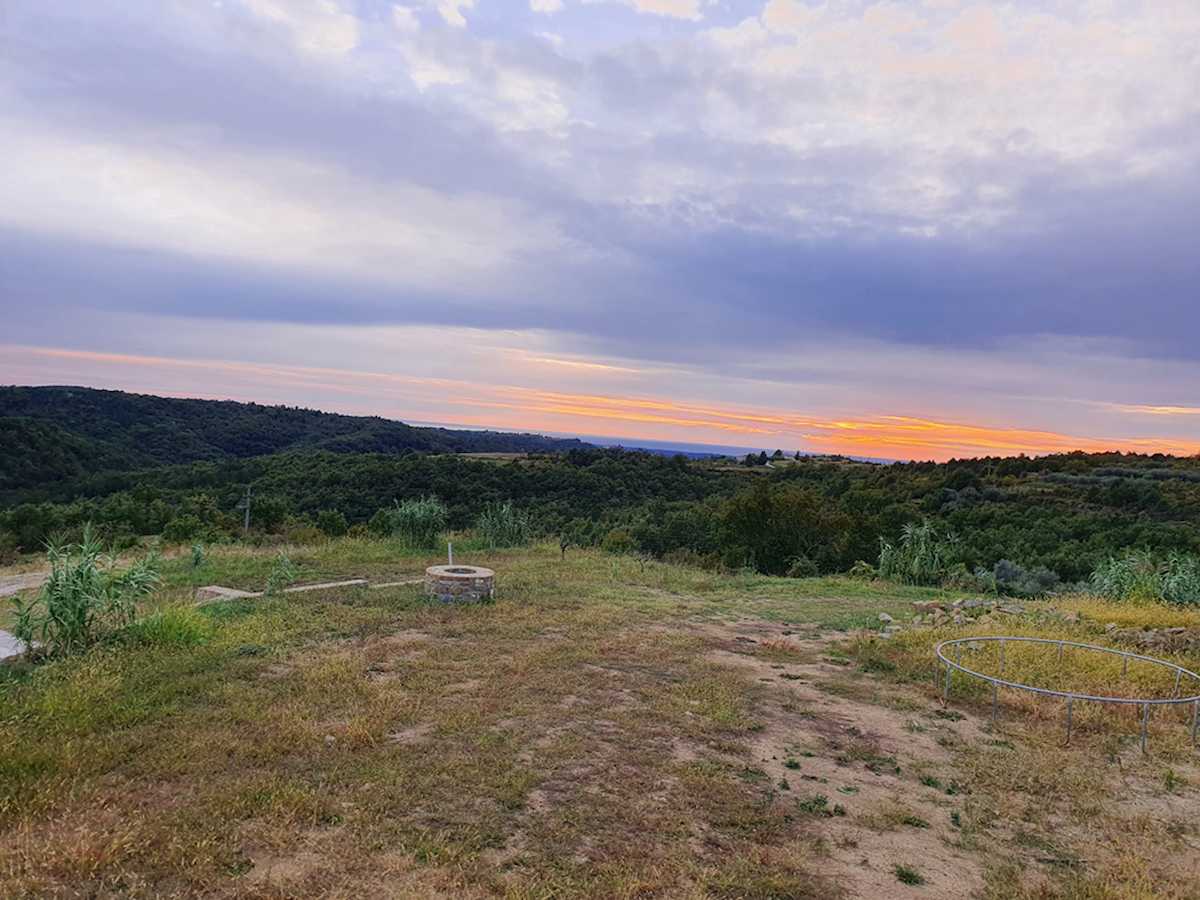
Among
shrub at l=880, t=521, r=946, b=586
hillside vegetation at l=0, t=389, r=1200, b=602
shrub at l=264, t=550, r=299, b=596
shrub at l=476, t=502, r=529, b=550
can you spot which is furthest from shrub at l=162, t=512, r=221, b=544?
shrub at l=880, t=521, r=946, b=586

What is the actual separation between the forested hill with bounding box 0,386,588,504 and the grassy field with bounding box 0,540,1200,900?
1655 inches

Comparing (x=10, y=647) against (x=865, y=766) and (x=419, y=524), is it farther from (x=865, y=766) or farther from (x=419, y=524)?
(x=419, y=524)

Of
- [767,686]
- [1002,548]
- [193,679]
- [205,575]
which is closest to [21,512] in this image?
[205,575]

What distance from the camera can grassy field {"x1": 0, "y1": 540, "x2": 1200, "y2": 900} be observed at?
3.63 meters

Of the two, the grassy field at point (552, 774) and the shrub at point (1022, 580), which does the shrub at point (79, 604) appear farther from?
the shrub at point (1022, 580)

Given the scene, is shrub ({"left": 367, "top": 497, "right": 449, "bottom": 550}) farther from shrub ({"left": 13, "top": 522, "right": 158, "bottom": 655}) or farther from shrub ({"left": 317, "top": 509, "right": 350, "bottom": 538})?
shrub ({"left": 13, "top": 522, "right": 158, "bottom": 655})

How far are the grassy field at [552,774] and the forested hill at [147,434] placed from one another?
42.0m

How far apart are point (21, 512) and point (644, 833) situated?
28.5 metres

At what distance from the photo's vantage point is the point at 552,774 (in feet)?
15.8

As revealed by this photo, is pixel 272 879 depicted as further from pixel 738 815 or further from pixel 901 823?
pixel 901 823

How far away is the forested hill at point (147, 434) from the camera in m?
42.2

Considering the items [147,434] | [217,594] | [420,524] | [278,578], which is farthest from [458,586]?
[147,434]

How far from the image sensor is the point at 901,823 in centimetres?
444

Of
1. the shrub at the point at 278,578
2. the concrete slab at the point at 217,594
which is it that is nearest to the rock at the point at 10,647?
the concrete slab at the point at 217,594
